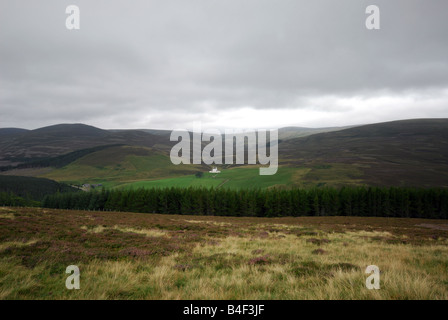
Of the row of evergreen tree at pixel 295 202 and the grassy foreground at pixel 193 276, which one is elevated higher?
the grassy foreground at pixel 193 276

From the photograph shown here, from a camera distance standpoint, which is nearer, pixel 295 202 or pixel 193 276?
pixel 193 276

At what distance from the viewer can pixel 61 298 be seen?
193 inches

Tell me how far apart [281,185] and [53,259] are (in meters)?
122

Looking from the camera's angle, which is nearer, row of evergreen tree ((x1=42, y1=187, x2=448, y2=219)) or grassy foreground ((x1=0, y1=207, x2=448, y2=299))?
grassy foreground ((x1=0, y1=207, x2=448, y2=299))

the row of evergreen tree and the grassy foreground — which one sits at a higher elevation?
the grassy foreground

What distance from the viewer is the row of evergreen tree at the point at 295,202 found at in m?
71.2

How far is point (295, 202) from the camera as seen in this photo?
73.0 metres

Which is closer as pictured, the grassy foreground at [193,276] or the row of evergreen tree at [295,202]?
the grassy foreground at [193,276]

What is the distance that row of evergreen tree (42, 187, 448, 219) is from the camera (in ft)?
234

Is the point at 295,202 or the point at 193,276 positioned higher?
the point at 193,276
